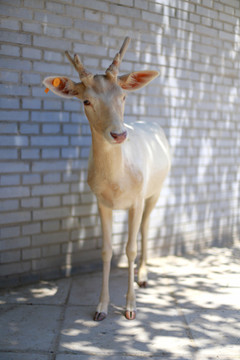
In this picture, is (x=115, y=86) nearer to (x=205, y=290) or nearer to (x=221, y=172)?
(x=205, y=290)

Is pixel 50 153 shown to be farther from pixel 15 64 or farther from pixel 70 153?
pixel 15 64

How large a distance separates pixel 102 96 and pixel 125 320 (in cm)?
207

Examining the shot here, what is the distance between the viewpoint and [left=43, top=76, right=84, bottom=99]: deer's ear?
125 inches

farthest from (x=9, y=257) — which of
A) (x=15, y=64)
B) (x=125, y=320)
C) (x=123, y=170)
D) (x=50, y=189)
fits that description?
(x=15, y=64)

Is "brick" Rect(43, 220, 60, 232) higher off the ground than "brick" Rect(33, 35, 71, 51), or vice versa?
"brick" Rect(33, 35, 71, 51)

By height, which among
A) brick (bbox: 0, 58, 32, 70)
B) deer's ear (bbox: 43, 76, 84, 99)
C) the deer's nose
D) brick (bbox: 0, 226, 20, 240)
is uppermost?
brick (bbox: 0, 58, 32, 70)

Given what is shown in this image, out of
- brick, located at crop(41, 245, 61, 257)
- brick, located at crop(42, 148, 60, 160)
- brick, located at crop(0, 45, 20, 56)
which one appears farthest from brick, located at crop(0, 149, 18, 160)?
brick, located at crop(41, 245, 61, 257)

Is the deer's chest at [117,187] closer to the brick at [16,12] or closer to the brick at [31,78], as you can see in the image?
the brick at [31,78]

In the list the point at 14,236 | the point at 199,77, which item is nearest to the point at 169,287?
the point at 14,236

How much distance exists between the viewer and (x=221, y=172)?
20.2ft

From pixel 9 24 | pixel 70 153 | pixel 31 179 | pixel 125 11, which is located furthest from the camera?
pixel 125 11

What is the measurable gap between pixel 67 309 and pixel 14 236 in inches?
42.2

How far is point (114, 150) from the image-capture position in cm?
331

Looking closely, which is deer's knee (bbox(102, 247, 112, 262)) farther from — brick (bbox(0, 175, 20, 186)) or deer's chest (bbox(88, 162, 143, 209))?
brick (bbox(0, 175, 20, 186))
